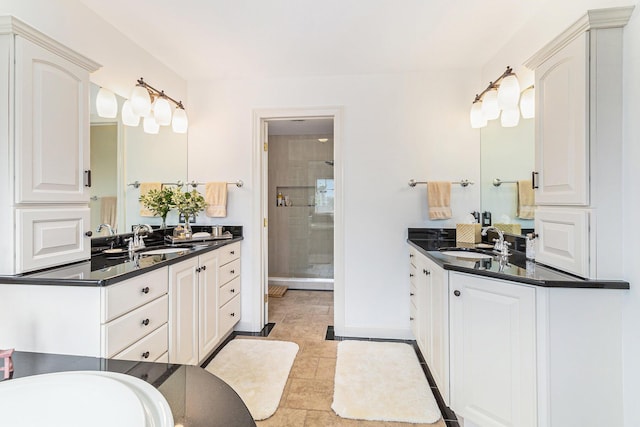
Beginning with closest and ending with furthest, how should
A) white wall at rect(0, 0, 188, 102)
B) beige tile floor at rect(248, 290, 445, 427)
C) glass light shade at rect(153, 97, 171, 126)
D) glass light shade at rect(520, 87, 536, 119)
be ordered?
white wall at rect(0, 0, 188, 102) < beige tile floor at rect(248, 290, 445, 427) < glass light shade at rect(520, 87, 536, 119) < glass light shade at rect(153, 97, 171, 126)

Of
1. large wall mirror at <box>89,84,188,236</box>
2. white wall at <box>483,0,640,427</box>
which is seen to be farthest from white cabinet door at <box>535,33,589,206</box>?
large wall mirror at <box>89,84,188,236</box>

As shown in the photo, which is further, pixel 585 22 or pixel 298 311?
pixel 298 311

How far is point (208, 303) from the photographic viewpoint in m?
2.29

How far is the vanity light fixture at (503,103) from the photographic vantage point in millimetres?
2018

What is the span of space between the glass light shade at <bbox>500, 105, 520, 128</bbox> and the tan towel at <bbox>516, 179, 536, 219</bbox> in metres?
0.42

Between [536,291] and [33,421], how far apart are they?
1670 mm

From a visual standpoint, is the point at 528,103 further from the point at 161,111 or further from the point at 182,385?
the point at 161,111

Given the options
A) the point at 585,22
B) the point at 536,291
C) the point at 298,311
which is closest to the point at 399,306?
the point at 298,311

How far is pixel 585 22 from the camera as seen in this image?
128 cm

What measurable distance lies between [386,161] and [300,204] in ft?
7.44

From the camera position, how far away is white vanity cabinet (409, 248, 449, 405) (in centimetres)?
171

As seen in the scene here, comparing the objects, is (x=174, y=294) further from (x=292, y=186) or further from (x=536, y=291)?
(x=292, y=186)

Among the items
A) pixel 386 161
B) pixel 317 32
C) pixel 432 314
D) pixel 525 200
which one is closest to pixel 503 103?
pixel 525 200

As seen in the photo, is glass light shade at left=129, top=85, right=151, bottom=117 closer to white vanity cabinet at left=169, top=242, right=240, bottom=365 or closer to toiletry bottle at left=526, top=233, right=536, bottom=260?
white vanity cabinet at left=169, top=242, right=240, bottom=365
